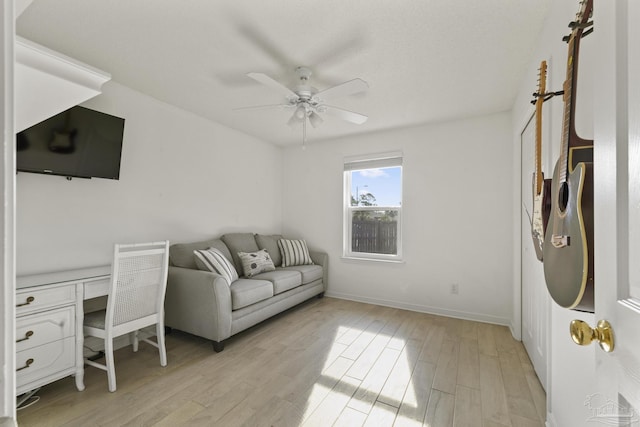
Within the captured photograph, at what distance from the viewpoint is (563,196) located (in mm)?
908

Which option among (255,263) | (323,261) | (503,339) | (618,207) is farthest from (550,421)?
(323,261)

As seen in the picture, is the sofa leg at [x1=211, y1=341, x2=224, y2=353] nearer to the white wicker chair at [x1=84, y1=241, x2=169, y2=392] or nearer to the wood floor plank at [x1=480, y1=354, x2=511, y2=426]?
the white wicker chair at [x1=84, y1=241, x2=169, y2=392]

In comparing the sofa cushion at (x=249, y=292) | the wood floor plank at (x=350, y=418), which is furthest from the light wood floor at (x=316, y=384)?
the sofa cushion at (x=249, y=292)

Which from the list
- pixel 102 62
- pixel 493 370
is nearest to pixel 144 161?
pixel 102 62

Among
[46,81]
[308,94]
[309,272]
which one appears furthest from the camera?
[309,272]

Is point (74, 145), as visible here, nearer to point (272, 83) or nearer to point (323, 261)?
point (272, 83)

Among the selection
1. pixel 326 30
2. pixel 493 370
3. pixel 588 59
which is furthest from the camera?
pixel 493 370

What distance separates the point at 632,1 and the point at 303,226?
4160mm

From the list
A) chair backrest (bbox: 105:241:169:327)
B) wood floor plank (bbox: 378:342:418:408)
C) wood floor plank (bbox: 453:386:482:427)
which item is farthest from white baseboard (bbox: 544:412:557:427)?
chair backrest (bbox: 105:241:169:327)

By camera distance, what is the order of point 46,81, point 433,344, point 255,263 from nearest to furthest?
point 46,81 < point 433,344 < point 255,263

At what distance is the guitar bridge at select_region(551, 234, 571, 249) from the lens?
83 cm

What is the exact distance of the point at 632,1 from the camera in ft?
1.74

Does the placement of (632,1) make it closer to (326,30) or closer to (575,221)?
(575,221)

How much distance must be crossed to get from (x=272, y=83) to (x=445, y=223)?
8.78 feet
